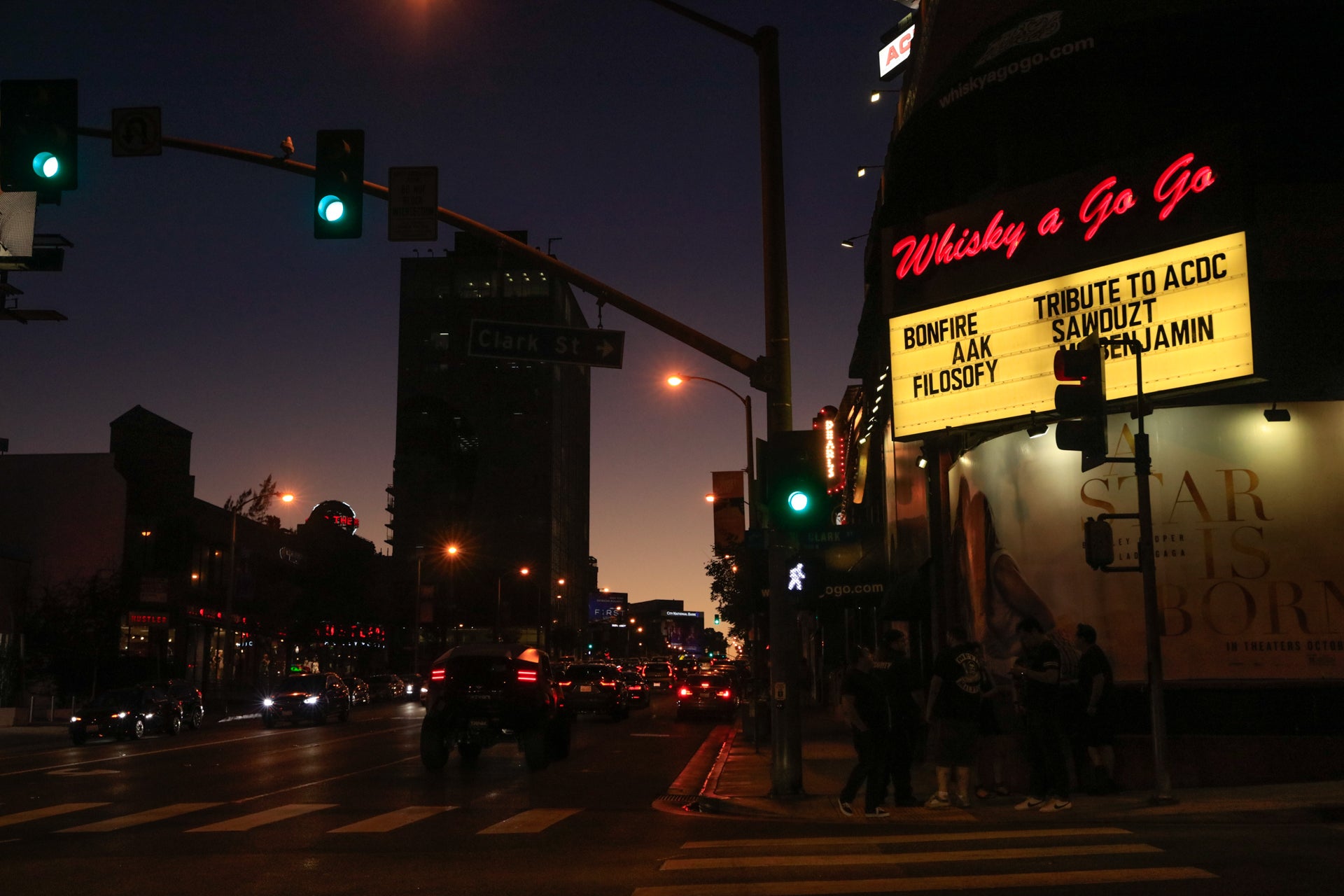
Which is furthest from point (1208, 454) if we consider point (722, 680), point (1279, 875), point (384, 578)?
point (384, 578)

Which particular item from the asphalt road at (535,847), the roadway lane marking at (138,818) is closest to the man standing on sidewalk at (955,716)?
the asphalt road at (535,847)

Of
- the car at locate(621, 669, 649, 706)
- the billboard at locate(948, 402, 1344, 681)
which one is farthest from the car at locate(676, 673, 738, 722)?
the billboard at locate(948, 402, 1344, 681)

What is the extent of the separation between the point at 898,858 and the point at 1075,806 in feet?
13.8

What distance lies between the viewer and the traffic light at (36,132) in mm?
11922

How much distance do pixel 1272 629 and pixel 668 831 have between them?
25.6ft

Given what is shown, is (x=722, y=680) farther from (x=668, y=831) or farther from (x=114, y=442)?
(x=114, y=442)

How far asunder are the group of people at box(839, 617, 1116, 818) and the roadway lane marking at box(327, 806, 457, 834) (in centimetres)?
459

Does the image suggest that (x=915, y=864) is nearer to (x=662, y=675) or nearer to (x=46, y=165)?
(x=46, y=165)

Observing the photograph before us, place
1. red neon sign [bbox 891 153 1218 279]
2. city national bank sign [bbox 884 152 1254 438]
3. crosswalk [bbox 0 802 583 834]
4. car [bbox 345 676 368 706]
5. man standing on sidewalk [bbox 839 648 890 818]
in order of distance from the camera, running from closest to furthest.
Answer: crosswalk [bbox 0 802 583 834] → man standing on sidewalk [bbox 839 648 890 818] → city national bank sign [bbox 884 152 1254 438] → red neon sign [bbox 891 153 1218 279] → car [bbox 345 676 368 706]

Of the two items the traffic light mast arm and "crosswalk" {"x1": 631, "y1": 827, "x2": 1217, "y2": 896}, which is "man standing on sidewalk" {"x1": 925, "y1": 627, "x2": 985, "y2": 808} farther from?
the traffic light mast arm

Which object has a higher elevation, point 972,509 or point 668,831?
point 972,509

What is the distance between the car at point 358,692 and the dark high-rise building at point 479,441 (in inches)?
2894

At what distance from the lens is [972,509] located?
743 inches

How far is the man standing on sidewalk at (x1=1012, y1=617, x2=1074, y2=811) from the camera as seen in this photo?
13.2 meters
